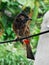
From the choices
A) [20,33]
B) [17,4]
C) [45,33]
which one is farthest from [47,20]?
[17,4]

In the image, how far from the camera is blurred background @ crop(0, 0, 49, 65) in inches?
118

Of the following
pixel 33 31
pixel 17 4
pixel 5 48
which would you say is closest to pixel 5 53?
pixel 5 48

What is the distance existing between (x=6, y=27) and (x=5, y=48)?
1.53 feet

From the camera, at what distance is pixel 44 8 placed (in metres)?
3.56

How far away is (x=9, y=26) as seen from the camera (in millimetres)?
3555

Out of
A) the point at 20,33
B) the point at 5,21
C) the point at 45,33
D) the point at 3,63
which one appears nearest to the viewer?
the point at 45,33

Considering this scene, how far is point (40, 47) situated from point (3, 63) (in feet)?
5.53

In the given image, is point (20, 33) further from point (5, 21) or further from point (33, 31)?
point (5, 21)

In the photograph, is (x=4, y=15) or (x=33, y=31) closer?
(x=33, y=31)

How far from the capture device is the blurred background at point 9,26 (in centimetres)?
301

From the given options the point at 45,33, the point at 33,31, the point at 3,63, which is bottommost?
the point at 3,63

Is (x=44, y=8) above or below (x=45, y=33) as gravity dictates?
below

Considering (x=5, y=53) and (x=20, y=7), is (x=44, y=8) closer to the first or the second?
(x=20, y=7)

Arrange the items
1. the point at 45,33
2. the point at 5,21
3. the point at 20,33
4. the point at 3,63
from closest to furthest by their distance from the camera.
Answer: the point at 45,33 → the point at 20,33 → the point at 3,63 → the point at 5,21
